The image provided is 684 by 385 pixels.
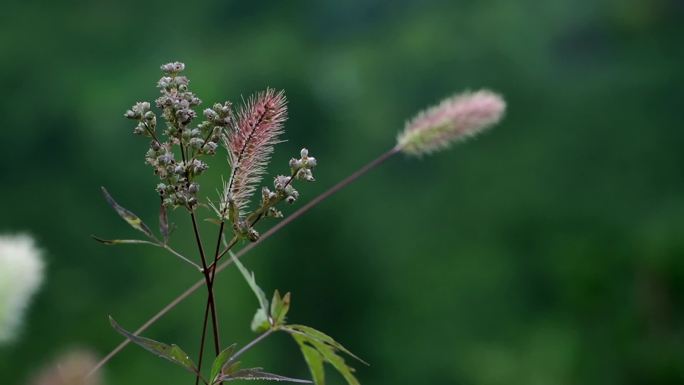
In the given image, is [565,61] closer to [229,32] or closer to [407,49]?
[407,49]

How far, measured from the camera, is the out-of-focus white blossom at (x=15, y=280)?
27.3 inches

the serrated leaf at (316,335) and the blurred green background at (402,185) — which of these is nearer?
the serrated leaf at (316,335)

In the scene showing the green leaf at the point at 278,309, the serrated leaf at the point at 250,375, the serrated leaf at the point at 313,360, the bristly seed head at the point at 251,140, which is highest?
the bristly seed head at the point at 251,140

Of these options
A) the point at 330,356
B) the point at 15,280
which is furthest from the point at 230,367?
the point at 15,280

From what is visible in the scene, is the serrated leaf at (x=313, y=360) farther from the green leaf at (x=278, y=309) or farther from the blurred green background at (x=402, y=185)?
the blurred green background at (x=402, y=185)

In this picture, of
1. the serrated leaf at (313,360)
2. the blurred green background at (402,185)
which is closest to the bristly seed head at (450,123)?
the serrated leaf at (313,360)

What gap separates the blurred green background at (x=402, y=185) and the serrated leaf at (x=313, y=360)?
170 inches

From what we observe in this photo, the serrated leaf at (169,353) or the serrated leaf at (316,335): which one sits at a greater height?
the serrated leaf at (316,335)

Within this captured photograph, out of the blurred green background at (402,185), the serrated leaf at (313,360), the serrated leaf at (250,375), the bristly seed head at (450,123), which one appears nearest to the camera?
the serrated leaf at (250,375)

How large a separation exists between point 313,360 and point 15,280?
0.24m

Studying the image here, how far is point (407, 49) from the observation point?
627 centimetres

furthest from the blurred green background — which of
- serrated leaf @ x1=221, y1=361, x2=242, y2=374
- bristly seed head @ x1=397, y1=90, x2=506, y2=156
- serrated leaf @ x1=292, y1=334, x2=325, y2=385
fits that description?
serrated leaf @ x1=221, y1=361, x2=242, y2=374

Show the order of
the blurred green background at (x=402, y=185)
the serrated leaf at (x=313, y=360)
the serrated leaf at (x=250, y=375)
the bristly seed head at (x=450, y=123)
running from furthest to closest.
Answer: the blurred green background at (x=402, y=185)
the bristly seed head at (x=450, y=123)
the serrated leaf at (x=313, y=360)
the serrated leaf at (x=250, y=375)

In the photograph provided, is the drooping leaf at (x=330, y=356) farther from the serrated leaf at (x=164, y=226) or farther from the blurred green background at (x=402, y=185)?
the blurred green background at (x=402, y=185)
